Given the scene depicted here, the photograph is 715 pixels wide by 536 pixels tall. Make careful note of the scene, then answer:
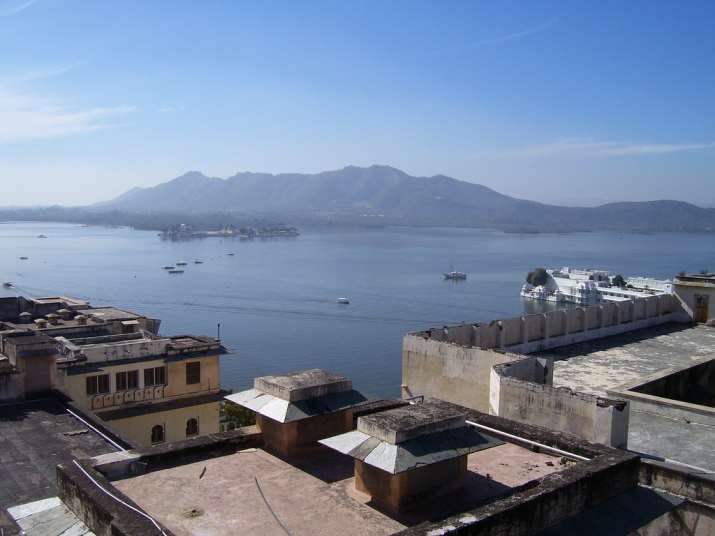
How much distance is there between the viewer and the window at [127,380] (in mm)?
17247

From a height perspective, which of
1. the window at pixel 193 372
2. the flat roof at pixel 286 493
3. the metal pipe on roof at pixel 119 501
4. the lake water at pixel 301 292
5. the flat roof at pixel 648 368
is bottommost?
the lake water at pixel 301 292

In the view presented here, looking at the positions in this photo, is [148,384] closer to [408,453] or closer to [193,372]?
[193,372]

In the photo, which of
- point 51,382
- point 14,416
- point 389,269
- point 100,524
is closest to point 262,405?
point 100,524

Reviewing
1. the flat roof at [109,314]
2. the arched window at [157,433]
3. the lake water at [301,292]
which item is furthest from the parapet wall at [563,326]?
the lake water at [301,292]

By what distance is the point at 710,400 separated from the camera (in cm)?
1402

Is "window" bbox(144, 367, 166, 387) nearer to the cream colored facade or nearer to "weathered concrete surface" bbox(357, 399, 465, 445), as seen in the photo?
the cream colored facade

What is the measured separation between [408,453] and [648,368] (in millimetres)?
10856

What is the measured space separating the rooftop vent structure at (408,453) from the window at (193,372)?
1344 cm

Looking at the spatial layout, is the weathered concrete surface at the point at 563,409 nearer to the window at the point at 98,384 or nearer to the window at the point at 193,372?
the window at the point at 193,372

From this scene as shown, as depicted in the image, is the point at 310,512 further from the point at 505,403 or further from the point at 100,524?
the point at 505,403

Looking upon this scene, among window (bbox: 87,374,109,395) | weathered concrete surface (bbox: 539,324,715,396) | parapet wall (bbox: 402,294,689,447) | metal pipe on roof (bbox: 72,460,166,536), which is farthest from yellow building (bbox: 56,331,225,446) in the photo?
metal pipe on roof (bbox: 72,460,166,536)

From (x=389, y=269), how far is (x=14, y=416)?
112 metres

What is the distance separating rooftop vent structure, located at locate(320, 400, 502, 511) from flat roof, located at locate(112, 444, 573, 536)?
13 cm

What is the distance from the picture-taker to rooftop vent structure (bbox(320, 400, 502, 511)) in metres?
5.34
